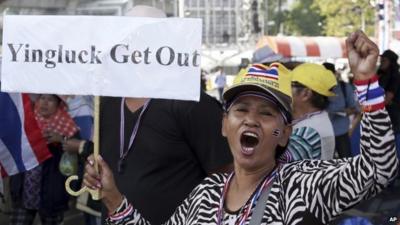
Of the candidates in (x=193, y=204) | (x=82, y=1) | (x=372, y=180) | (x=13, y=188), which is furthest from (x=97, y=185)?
(x=82, y=1)

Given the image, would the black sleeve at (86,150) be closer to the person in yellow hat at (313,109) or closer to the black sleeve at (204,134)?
the person in yellow hat at (313,109)

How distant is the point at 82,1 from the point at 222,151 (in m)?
4.32

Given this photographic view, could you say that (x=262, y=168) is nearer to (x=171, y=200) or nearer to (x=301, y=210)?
(x=301, y=210)

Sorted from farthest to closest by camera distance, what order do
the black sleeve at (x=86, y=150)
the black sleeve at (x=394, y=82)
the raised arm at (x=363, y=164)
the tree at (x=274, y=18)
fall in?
the tree at (x=274, y=18)
the black sleeve at (x=394, y=82)
the black sleeve at (x=86, y=150)
the raised arm at (x=363, y=164)

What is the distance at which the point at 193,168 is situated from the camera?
313 cm

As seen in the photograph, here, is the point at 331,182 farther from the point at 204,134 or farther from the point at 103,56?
the point at 204,134

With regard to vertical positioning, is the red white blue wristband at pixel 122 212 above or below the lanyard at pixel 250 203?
below

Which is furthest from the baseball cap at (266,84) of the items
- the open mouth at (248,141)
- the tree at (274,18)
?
the tree at (274,18)

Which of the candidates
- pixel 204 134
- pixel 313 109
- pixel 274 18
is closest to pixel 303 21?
pixel 274 18

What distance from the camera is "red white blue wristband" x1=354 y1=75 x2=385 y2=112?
1.92 m

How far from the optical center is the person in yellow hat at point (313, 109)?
Result: 11.1ft

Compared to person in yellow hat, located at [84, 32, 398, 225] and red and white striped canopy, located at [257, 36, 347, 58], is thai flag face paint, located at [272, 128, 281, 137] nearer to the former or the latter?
person in yellow hat, located at [84, 32, 398, 225]

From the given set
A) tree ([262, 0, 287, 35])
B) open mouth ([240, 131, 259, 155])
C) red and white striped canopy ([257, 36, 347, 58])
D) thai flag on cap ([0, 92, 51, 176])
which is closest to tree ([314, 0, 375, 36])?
red and white striped canopy ([257, 36, 347, 58])

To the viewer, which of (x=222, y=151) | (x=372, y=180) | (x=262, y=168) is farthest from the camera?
(x=222, y=151)
